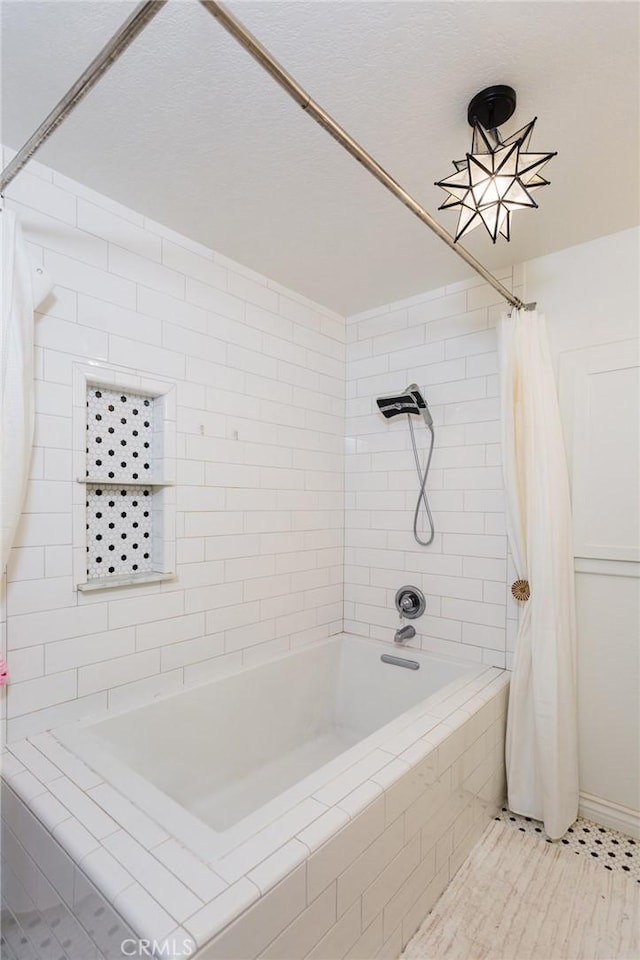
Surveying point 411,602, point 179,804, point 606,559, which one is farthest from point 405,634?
point 179,804

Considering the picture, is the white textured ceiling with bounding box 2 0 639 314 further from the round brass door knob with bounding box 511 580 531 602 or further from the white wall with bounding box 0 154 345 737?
the round brass door knob with bounding box 511 580 531 602

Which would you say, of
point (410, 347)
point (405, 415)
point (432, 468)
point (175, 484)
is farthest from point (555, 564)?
point (175, 484)

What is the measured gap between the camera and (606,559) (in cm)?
209

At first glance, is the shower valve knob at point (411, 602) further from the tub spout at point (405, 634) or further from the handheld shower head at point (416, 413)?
the handheld shower head at point (416, 413)

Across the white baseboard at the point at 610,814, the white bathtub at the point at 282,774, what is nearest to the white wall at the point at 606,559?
the white baseboard at the point at 610,814

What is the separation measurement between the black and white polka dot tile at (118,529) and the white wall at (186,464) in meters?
0.12

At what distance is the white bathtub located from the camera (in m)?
1.07

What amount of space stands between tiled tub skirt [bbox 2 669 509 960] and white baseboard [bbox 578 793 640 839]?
72cm

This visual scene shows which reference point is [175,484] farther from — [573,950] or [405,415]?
[573,950]

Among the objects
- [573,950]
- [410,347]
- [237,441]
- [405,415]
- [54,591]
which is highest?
[410,347]

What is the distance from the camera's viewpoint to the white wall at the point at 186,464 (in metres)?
1.68

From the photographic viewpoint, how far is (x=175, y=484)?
81.4 inches

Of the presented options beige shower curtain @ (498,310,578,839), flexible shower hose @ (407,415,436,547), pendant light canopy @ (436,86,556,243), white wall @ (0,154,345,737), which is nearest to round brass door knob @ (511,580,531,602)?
beige shower curtain @ (498,310,578,839)

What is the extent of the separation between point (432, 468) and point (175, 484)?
1.36 m
